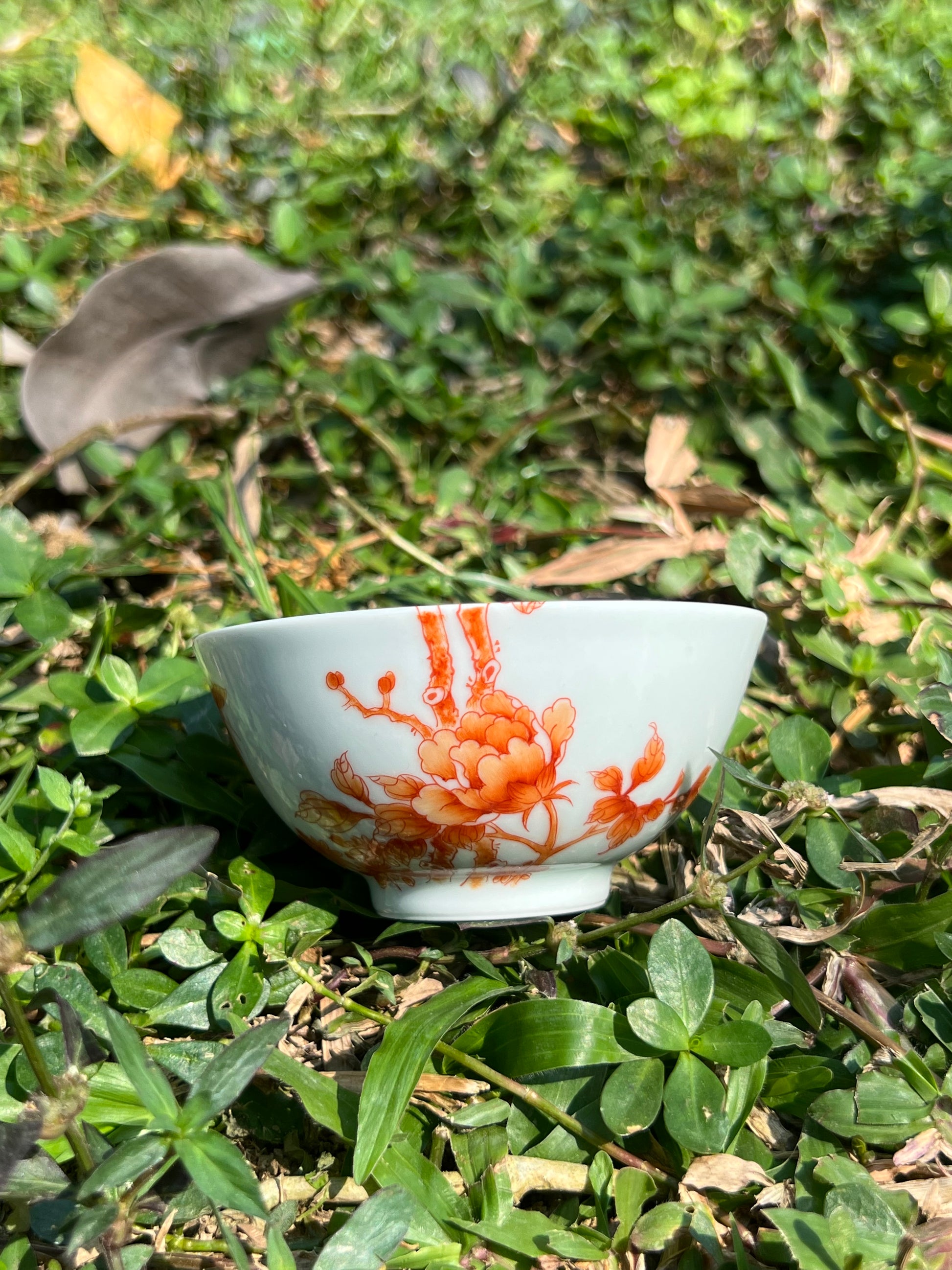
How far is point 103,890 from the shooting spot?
0.59m

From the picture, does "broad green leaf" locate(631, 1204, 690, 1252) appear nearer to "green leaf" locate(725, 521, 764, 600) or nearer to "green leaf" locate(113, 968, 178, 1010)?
"green leaf" locate(113, 968, 178, 1010)

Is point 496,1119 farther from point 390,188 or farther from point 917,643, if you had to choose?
point 390,188

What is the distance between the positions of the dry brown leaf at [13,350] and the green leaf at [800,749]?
1010 mm

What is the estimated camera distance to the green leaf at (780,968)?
70 centimetres

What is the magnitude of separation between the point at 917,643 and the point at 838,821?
34 centimetres

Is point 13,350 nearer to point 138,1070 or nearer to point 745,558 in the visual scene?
point 745,558

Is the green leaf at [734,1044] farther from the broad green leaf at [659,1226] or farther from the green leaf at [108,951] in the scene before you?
the green leaf at [108,951]

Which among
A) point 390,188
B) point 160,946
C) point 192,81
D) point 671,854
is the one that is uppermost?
point 192,81

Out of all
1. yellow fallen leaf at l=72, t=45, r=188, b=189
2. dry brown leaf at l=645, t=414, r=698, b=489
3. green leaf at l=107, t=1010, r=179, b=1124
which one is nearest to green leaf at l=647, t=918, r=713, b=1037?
green leaf at l=107, t=1010, r=179, b=1124

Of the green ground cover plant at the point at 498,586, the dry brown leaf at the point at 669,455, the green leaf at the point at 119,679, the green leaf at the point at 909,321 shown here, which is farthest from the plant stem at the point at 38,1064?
the green leaf at the point at 909,321

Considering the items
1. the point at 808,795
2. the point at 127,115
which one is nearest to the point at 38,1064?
the point at 808,795

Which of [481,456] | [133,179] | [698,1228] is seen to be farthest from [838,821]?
[133,179]

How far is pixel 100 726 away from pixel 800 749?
23.1 inches

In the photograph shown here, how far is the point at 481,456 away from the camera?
4.45 feet
